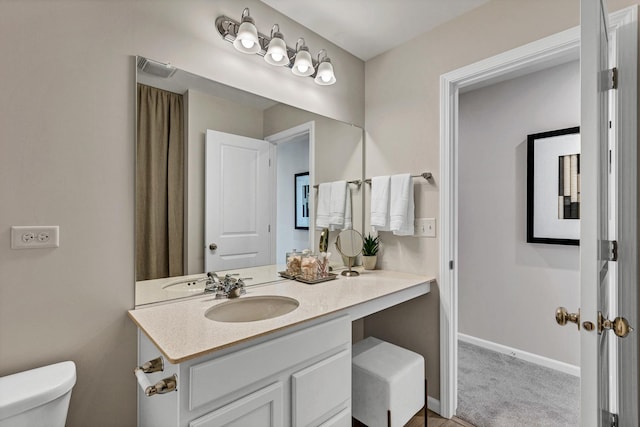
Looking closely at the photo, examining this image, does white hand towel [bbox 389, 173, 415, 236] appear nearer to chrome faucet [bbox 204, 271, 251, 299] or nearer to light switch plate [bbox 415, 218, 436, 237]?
light switch plate [bbox 415, 218, 436, 237]

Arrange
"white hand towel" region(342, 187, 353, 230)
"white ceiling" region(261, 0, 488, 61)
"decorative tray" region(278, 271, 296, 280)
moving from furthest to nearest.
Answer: "white hand towel" region(342, 187, 353, 230), "decorative tray" region(278, 271, 296, 280), "white ceiling" region(261, 0, 488, 61)

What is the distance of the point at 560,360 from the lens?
7.90 feet

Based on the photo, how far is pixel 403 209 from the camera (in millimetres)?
2016

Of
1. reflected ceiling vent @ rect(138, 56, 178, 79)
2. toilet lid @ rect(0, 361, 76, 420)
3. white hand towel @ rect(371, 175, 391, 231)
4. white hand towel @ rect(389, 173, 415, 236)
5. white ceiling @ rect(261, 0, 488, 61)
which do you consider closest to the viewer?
toilet lid @ rect(0, 361, 76, 420)

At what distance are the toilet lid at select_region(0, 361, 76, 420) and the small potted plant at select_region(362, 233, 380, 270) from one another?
166 centimetres

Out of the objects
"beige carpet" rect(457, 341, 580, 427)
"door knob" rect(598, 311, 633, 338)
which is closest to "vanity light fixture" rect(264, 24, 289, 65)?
"door knob" rect(598, 311, 633, 338)

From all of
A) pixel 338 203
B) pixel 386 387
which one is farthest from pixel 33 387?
pixel 338 203

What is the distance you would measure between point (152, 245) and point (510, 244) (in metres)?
2.67

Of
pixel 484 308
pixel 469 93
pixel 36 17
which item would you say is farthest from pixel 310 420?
pixel 469 93

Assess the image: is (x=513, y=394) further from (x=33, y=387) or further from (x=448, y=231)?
(x=33, y=387)

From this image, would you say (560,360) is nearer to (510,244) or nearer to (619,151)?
(510,244)

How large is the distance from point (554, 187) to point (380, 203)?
1.42 meters

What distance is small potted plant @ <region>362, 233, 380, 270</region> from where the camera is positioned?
2.24 m

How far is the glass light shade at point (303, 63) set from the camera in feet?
5.92
